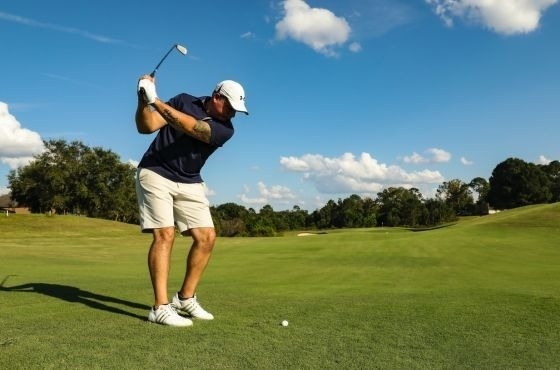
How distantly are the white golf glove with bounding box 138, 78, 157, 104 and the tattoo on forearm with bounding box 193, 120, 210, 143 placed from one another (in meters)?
0.48

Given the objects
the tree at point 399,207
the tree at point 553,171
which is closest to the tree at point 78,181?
the tree at point 399,207

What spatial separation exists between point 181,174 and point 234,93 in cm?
102

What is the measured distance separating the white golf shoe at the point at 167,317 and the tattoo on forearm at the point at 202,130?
5.37 ft

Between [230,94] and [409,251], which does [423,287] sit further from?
[409,251]

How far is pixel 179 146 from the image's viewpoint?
210 inches

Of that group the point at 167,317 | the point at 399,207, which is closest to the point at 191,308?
the point at 167,317

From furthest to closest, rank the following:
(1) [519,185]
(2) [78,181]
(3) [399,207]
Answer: (3) [399,207]
(1) [519,185]
(2) [78,181]

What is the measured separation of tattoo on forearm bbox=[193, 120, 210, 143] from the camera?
197 inches

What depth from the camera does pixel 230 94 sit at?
5195 millimetres

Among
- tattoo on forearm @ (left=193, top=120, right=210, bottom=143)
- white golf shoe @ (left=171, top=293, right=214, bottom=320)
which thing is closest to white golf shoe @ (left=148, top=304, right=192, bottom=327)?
white golf shoe @ (left=171, top=293, right=214, bottom=320)

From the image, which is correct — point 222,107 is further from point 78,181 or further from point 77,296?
point 78,181

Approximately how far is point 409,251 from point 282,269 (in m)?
8.96

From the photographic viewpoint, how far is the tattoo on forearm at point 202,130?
5.00 m

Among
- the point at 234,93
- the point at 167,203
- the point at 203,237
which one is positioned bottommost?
the point at 203,237
